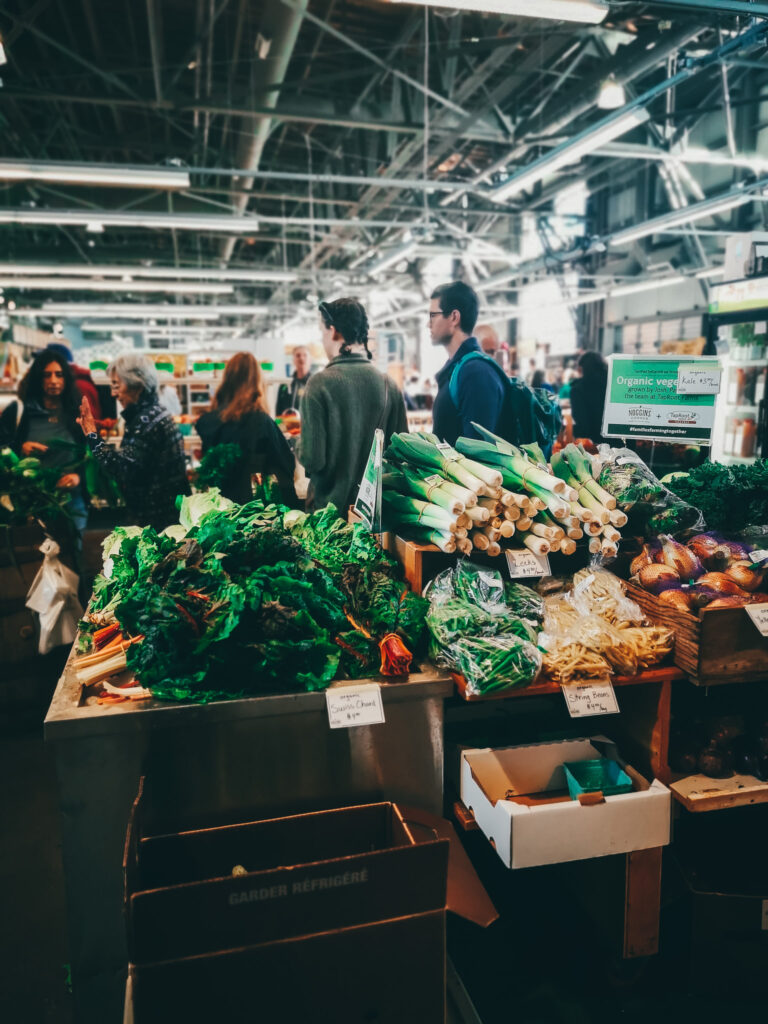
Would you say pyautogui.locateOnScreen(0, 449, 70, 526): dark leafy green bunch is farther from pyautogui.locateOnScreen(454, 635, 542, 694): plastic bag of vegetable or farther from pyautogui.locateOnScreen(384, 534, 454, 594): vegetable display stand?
pyautogui.locateOnScreen(454, 635, 542, 694): plastic bag of vegetable

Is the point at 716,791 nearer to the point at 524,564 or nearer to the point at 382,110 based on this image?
the point at 524,564

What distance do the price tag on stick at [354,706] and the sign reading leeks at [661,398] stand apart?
4.85 feet

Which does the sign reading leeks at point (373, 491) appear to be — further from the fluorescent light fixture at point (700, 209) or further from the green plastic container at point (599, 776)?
the fluorescent light fixture at point (700, 209)

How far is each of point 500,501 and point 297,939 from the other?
116 cm

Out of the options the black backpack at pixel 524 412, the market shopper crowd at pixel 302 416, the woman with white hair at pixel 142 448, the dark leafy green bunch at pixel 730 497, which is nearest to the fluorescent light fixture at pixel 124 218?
the market shopper crowd at pixel 302 416

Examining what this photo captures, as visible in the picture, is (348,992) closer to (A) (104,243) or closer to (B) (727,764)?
(B) (727,764)

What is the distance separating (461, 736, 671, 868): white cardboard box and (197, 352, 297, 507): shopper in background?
2.34 metres

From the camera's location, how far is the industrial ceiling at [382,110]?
6074 mm

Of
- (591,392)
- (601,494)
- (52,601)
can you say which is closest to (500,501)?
(601,494)

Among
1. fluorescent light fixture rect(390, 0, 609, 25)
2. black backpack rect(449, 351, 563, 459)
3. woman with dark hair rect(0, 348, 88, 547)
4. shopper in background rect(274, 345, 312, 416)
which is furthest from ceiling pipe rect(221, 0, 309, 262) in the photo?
black backpack rect(449, 351, 563, 459)

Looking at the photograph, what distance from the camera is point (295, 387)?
278 inches

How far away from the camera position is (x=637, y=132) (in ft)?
38.1

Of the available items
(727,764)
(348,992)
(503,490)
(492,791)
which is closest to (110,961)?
(348,992)

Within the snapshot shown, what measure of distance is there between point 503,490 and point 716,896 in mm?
1315
